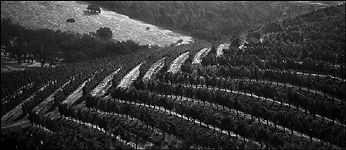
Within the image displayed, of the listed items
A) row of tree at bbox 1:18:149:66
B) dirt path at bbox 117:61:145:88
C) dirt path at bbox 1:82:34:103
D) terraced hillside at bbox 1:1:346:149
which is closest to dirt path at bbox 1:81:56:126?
terraced hillside at bbox 1:1:346:149

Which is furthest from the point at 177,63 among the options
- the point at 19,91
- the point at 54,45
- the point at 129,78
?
the point at 54,45

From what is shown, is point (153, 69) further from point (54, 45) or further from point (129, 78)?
point (54, 45)

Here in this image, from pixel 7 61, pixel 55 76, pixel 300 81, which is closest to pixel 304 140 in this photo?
pixel 300 81

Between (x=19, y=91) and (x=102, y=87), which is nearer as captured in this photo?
(x=102, y=87)

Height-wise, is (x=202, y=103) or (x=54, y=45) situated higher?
(x=54, y=45)

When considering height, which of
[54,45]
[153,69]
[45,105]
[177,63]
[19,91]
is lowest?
[45,105]

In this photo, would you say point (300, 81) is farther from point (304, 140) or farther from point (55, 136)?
point (55, 136)

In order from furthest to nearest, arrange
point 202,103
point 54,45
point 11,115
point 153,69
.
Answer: point 54,45 → point 153,69 → point 11,115 → point 202,103
